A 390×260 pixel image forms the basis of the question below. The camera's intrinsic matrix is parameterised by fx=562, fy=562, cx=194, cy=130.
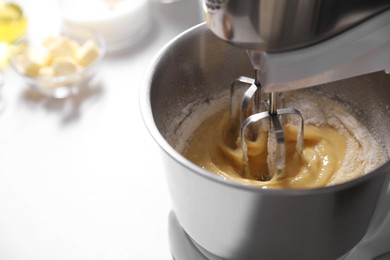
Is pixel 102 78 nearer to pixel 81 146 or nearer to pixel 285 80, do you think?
pixel 81 146

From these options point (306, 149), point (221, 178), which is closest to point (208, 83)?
point (306, 149)

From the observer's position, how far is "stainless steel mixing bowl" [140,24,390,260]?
45cm

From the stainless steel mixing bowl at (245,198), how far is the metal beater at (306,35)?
0.28 feet

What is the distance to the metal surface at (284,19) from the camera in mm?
403

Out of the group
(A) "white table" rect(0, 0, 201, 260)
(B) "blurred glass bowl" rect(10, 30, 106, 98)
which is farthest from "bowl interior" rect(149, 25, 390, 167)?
(B) "blurred glass bowl" rect(10, 30, 106, 98)

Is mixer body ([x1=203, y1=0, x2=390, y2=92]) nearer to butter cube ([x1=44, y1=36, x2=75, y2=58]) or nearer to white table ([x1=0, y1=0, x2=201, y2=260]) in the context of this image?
white table ([x1=0, y1=0, x2=201, y2=260])

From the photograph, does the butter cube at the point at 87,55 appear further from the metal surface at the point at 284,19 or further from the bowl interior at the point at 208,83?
the metal surface at the point at 284,19

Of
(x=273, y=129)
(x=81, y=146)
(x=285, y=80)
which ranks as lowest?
(x=81, y=146)

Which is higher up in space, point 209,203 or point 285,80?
point 285,80

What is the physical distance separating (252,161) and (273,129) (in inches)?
2.9

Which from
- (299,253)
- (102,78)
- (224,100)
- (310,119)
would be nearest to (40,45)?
(102,78)

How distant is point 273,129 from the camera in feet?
1.90

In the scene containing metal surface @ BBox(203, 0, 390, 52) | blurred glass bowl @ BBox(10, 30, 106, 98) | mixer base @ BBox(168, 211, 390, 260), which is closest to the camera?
metal surface @ BBox(203, 0, 390, 52)

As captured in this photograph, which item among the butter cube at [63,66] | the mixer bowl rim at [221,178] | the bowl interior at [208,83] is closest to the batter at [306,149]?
the bowl interior at [208,83]
